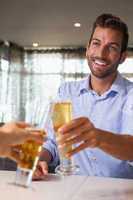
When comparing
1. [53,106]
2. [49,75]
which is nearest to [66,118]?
[53,106]

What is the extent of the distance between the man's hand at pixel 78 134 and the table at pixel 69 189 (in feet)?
0.40

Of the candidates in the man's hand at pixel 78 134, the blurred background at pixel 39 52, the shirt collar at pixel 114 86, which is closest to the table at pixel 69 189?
the man's hand at pixel 78 134

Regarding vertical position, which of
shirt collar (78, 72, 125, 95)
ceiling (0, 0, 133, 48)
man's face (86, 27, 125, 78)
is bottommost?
shirt collar (78, 72, 125, 95)

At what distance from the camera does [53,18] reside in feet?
22.6

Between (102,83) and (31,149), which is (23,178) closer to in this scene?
(31,149)

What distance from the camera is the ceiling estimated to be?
6.05m

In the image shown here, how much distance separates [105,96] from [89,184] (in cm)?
54

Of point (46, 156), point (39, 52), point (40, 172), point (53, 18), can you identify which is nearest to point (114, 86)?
point (46, 156)

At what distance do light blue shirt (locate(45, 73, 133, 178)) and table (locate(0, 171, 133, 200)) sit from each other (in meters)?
0.25

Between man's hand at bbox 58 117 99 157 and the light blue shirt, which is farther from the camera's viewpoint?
the light blue shirt

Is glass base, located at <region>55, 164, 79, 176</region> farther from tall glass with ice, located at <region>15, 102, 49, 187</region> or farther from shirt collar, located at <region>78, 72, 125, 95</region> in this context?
shirt collar, located at <region>78, 72, 125, 95</region>

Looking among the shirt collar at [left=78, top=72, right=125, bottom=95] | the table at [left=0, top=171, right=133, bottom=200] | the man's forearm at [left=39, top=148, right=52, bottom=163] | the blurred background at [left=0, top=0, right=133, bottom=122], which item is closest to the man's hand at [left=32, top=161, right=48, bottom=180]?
the table at [left=0, top=171, right=133, bottom=200]

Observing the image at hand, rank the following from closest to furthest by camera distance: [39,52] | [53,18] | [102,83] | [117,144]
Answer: [117,144] → [102,83] → [53,18] → [39,52]

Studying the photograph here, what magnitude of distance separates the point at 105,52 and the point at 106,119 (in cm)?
30
